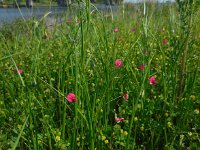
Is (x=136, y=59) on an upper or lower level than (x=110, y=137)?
upper

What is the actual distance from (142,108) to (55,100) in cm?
49

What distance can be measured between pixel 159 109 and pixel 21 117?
25.5 inches

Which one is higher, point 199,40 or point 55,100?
point 199,40

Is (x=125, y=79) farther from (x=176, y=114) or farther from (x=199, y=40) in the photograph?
(x=199, y=40)

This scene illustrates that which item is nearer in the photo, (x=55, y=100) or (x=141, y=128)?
(x=141, y=128)

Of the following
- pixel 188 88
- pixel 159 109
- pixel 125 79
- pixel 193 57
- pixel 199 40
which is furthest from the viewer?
pixel 199 40

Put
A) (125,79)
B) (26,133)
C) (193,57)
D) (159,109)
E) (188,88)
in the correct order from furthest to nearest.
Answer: (193,57) → (125,79) → (188,88) → (159,109) → (26,133)

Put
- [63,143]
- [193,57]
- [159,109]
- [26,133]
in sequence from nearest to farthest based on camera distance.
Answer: [63,143]
[26,133]
[159,109]
[193,57]

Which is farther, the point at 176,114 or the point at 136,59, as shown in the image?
the point at 136,59

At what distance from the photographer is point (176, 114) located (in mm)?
1204

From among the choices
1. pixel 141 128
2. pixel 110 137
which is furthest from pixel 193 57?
pixel 110 137

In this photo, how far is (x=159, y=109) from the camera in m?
1.27

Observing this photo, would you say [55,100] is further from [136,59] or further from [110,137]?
[136,59]

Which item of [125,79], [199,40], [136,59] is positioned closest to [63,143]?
[125,79]
